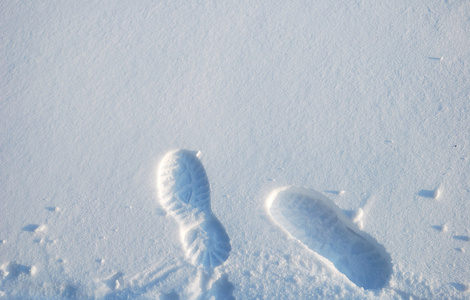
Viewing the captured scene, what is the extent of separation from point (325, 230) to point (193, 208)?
0.46 metres

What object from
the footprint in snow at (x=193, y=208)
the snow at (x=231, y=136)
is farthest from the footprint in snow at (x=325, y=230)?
the footprint in snow at (x=193, y=208)

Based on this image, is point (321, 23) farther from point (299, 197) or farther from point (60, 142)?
point (60, 142)

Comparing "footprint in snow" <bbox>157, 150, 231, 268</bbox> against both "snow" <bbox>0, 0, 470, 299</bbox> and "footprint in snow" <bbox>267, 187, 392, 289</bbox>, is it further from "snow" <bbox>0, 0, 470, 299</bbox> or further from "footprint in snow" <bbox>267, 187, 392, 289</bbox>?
"footprint in snow" <bbox>267, 187, 392, 289</bbox>

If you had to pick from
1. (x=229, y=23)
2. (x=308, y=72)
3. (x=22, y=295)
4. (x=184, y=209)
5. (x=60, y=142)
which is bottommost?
(x=22, y=295)

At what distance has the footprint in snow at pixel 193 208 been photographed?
111 centimetres

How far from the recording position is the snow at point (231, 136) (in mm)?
1080

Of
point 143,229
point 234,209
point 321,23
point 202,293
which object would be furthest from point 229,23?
point 202,293

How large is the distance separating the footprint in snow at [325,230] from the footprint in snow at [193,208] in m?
0.21

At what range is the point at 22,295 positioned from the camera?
1.13 m

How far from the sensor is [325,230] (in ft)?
3.63

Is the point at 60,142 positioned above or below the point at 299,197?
above

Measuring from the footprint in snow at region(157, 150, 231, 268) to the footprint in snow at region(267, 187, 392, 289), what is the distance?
0.69 feet

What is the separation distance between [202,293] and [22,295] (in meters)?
0.64

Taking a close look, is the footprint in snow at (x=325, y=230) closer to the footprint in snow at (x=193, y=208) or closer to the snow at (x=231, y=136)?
the snow at (x=231, y=136)
